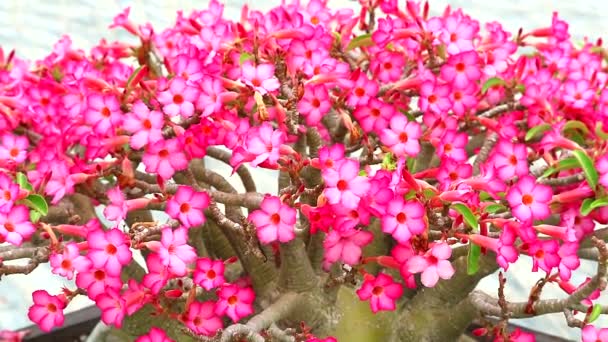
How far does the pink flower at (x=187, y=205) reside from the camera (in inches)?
34.2

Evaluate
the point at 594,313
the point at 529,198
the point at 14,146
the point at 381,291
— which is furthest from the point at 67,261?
the point at 594,313

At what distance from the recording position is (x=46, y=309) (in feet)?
3.05

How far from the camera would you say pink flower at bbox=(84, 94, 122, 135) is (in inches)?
37.0

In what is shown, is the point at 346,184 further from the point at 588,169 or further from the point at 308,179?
the point at 588,169

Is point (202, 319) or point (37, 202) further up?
point (37, 202)

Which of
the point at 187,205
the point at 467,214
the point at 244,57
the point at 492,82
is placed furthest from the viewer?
the point at 492,82

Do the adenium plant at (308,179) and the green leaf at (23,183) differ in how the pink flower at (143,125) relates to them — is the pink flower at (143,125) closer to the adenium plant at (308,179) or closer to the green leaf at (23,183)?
the adenium plant at (308,179)

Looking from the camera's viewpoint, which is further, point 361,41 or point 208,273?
point 361,41

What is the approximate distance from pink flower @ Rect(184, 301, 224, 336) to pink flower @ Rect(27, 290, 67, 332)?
16 centimetres

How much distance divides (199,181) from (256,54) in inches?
11.3

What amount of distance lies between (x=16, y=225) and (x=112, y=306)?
0.50ft

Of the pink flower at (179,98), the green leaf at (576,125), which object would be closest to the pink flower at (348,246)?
the pink flower at (179,98)

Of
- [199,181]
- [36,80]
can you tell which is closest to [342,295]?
[199,181]

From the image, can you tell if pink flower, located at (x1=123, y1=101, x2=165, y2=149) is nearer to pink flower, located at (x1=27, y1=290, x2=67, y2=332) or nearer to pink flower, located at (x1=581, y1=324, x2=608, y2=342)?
pink flower, located at (x1=27, y1=290, x2=67, y2=332)
